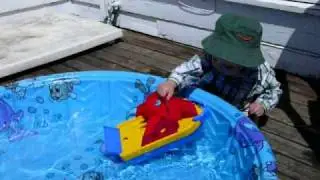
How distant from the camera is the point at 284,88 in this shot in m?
3.38

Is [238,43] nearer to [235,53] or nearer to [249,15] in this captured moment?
[235,53]

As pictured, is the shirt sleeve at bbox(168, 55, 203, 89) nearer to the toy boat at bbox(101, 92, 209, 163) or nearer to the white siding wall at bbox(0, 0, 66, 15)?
the toy boat at bbox(101, 92, 209, 163)

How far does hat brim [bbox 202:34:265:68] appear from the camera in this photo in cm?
233

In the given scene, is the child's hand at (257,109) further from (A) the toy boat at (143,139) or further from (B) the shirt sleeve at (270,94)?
(A) the toy boat at (143,139)

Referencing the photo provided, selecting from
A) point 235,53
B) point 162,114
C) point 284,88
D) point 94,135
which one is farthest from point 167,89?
point 284,88

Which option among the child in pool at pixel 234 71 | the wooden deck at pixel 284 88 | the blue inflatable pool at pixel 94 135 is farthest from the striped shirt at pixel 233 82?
the wooden deck at pixel 284 88

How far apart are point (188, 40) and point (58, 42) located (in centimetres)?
129

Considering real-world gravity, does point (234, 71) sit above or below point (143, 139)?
above

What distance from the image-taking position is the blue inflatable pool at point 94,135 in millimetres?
2633

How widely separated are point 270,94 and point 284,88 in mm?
769

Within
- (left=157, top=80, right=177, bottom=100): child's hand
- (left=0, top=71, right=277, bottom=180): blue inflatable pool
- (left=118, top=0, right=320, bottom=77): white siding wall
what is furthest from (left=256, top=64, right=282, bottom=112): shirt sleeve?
(left=118, top=0, right=320, bottom=77): white siding wall

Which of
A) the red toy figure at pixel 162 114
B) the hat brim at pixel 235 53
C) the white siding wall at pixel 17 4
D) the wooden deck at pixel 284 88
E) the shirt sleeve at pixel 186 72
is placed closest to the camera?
the hat brim at pixel 235 53

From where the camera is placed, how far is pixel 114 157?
9.02ft

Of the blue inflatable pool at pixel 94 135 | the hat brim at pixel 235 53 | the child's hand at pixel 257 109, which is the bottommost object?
the blue inflatable pool at pixel 94 135
